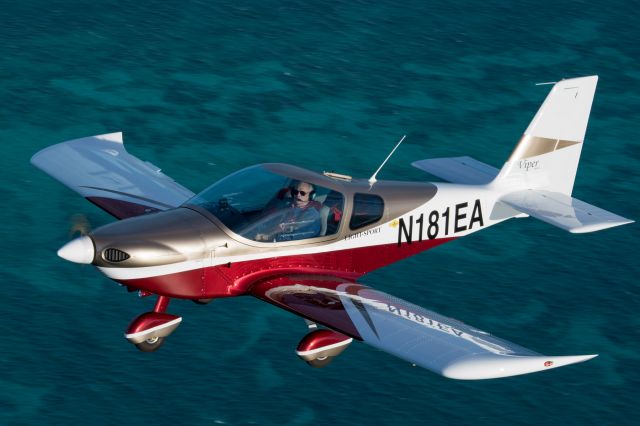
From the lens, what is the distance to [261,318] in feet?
73.7

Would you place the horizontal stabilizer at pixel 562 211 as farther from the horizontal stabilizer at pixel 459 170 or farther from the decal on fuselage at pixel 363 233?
the decal on fuselage at pixel 363 233

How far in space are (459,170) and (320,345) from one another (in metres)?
5.48

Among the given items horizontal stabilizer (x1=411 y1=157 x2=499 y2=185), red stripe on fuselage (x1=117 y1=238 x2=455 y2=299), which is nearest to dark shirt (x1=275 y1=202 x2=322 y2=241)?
red stripe on fuselage (x1=117 y1=238 x2=455 y2=299)

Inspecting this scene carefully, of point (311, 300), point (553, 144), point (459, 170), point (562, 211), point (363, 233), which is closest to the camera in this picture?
point (311, 300)

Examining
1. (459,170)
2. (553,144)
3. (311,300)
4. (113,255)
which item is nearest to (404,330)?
(311,300)

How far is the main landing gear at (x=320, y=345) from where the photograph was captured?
61.5 ft

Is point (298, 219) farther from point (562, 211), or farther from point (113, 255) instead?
point (562, 211)

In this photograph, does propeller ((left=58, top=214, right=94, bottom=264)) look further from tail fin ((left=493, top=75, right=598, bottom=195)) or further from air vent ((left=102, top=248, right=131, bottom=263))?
tail fin ((left=493, top=75, right=598, bottom=195))

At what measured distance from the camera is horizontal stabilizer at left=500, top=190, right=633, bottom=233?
2002 cm

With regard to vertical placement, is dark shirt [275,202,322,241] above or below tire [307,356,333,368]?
above

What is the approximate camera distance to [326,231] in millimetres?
19719

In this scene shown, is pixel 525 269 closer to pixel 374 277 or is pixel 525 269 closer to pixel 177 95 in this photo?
pixel 374 277

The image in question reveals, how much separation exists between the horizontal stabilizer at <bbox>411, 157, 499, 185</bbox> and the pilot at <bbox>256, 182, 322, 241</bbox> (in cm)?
353

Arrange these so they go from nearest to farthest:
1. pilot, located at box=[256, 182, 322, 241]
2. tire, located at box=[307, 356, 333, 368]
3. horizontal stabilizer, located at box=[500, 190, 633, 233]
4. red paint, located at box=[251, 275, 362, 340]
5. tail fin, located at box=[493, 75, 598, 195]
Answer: red paint, located at box=[251, 275, 362, 340]
tire, located at box=[307, 356, 333, 368]
pilot, located at box=[256, 182, 322, 241]
horizontal stabilizer, located at box=[500, 190, 633, 233]
tail fin, located at box=[493, 75, 598, 195]
